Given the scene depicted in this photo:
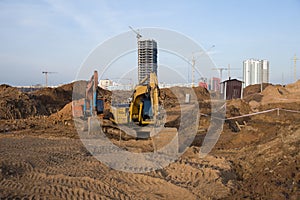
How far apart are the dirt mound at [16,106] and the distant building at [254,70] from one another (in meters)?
58.5

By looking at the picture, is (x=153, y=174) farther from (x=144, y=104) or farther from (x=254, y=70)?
(x=254, y=70)

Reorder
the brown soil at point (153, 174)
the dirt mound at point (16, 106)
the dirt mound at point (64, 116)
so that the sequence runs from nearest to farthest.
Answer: the brown soil at point (153, 174) → the dirt mound at point (64, 116) → the dirt mound at point (16, 106)

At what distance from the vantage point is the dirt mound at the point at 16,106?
23562mm

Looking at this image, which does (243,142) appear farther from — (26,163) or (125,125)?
(26,163)

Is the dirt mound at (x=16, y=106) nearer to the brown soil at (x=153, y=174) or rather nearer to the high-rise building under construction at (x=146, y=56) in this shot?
the brown soil at (x=153, y=174)

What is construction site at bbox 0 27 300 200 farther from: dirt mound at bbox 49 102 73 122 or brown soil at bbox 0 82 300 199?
dirt mound at bbox 49 102 73 122

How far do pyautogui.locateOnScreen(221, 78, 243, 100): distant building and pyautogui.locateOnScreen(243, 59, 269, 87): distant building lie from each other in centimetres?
3056

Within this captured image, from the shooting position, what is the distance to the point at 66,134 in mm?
16078

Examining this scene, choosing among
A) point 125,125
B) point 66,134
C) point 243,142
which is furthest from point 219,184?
Answer: point 66,134

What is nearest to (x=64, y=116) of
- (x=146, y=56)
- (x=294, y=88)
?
(x=146, y=56)

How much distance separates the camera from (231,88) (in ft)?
148

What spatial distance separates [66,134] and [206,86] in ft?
134

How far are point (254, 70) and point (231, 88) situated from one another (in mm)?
34769

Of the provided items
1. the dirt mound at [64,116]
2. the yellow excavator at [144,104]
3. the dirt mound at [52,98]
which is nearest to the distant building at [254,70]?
the dirt mound at [52,98]
